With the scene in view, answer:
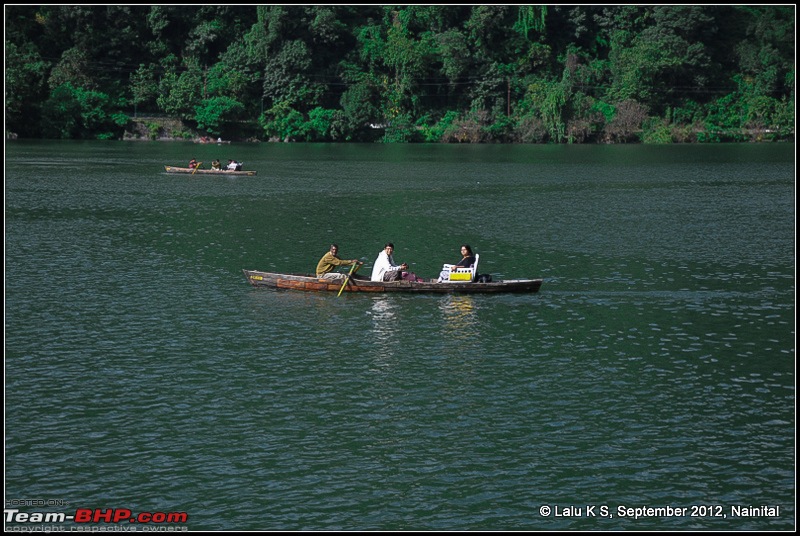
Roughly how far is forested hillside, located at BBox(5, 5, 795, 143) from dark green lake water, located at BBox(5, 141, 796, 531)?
258 feet

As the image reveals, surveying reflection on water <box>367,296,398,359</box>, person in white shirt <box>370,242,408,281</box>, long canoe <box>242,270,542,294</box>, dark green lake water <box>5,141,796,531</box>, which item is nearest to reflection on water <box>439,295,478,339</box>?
dark green lake water <box>5,141,796,531</box>

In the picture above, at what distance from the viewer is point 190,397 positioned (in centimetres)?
2233

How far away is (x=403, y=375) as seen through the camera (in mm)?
24141

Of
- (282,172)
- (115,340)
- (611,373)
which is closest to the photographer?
(611,373)

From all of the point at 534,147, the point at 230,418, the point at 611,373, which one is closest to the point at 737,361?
the point at 611,373

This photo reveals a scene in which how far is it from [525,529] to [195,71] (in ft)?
395

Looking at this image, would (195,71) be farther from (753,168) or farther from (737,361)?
(737,361)

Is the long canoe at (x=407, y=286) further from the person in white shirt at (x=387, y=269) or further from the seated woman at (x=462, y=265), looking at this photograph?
the seated woman at (x=462, y=265)

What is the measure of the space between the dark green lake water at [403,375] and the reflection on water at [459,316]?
0.47 feet

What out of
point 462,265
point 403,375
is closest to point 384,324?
point 462,265

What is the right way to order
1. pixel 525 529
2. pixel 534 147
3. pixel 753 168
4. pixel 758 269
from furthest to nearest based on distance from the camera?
pixel 534 147
pixel 753 168
pixel 758 269
pixel 525 529

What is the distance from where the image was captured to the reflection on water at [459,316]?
28.1 metres

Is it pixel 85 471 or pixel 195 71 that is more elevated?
pixel 195 71

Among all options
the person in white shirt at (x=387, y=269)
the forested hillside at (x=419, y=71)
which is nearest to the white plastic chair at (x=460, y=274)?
the person in white shirt at (x=387, y=269)
